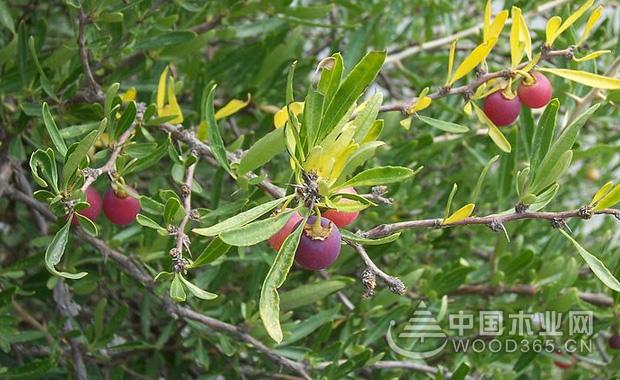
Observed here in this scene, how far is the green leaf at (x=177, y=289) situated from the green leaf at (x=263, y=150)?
0.14 m

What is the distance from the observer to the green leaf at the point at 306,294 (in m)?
1.09

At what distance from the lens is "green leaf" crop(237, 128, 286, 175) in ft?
2.55

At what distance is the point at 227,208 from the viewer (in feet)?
2.94

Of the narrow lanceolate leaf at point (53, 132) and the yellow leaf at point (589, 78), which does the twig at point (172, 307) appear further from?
the yellow leaf at point (589, 78)

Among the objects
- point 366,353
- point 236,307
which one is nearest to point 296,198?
point 366,353

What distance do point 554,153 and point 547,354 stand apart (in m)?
0.55

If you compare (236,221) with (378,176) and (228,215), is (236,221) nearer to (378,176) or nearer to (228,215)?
(378,176)

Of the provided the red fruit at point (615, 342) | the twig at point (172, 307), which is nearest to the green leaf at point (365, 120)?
the twig at point (172, 307)

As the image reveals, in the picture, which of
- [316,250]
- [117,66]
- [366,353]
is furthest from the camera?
[117,66]

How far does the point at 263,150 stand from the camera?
0.79 m

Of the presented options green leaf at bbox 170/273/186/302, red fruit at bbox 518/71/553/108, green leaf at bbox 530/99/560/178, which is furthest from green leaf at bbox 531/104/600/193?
green leaf at bbox 170/273/186/302

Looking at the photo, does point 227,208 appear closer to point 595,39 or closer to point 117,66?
point 117,66

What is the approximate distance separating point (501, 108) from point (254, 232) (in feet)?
1.34

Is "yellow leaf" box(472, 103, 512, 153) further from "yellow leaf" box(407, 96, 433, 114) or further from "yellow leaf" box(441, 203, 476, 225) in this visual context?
"yellow leaf" box(441, 203, 476, 225)
